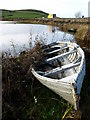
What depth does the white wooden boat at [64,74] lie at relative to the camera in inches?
183

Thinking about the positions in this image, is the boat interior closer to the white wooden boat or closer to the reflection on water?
the white wooden boat

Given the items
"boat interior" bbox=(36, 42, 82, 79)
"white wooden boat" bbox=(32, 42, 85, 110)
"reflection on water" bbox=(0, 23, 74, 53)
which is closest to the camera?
"white wooden boat" bbox=(32, 42, 85, 110)

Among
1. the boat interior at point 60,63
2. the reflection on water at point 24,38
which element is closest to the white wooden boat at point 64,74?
the boat interior at point 60,63

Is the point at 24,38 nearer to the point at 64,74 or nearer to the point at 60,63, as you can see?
the point at 60,63

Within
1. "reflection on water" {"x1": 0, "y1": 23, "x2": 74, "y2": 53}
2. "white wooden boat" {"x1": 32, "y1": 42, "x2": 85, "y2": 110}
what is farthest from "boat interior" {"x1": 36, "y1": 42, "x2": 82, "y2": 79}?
"reflection on water" {"x1": 0, "y1": 23, "x2": 74, "y2": 53}

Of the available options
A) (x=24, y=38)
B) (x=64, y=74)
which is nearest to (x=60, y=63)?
(x=64, y=74)

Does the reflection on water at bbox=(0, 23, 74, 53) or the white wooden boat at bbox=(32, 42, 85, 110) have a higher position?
the reflection on water at bbox=(0, 23, 74, 53)

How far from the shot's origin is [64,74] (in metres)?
6.38

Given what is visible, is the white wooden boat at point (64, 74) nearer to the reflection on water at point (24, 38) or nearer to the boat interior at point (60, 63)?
the boat interior at point (60, 63)

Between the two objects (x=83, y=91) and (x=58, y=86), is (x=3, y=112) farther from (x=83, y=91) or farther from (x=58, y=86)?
(x=83, y=91)

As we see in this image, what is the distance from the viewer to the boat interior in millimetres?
6109

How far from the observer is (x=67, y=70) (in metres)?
6.45

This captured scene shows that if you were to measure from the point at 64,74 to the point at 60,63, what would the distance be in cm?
133

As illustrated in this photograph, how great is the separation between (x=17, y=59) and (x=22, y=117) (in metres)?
2.42
